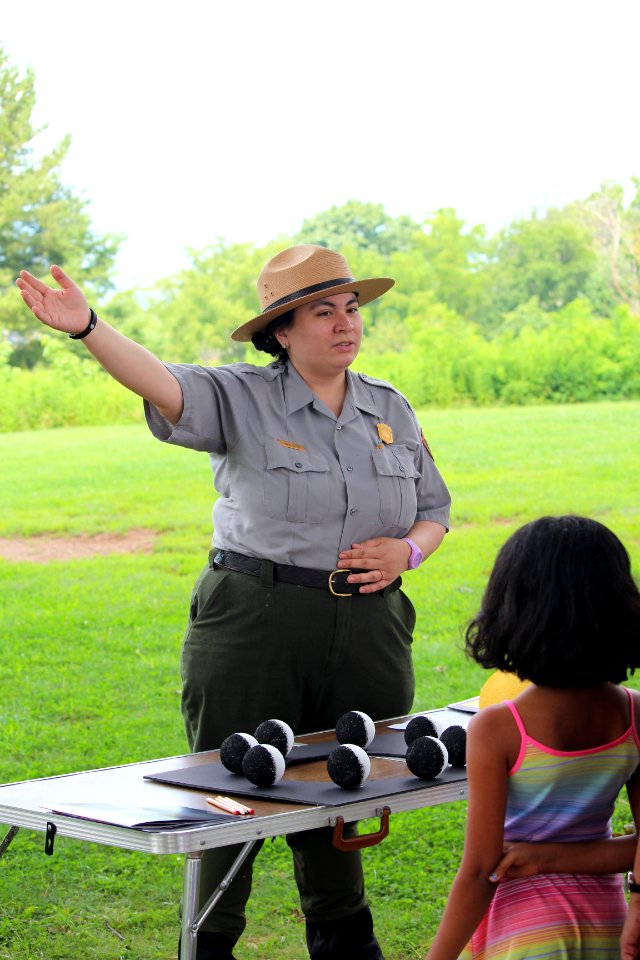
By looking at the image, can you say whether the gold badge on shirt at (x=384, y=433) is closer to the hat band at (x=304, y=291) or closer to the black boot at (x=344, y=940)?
the hat band at (x=304, y=291)

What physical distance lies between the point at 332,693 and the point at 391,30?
10517 millimetres

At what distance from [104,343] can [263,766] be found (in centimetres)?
95

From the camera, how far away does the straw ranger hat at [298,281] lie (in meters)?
3.04

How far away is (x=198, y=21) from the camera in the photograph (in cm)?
1202

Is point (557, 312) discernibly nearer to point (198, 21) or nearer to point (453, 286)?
point (453, 286)

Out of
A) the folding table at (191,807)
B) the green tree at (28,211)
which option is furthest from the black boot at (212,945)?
the green tree at (28,211)

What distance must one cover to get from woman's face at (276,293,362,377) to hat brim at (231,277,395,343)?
24mm

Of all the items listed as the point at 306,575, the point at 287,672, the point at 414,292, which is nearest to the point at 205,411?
the point at 306,575

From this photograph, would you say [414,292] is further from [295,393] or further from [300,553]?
[300,553]

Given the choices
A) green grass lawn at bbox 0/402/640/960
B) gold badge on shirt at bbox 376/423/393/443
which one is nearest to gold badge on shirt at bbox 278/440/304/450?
gold badge on shirt at bbox 376/423/393/443

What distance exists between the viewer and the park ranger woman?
2918 millimetres

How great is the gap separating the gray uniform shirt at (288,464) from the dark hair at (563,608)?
→ 37.1 inches

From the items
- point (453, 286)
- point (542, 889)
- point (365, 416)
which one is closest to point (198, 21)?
point (453, 286)

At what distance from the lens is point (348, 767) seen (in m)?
2.39
